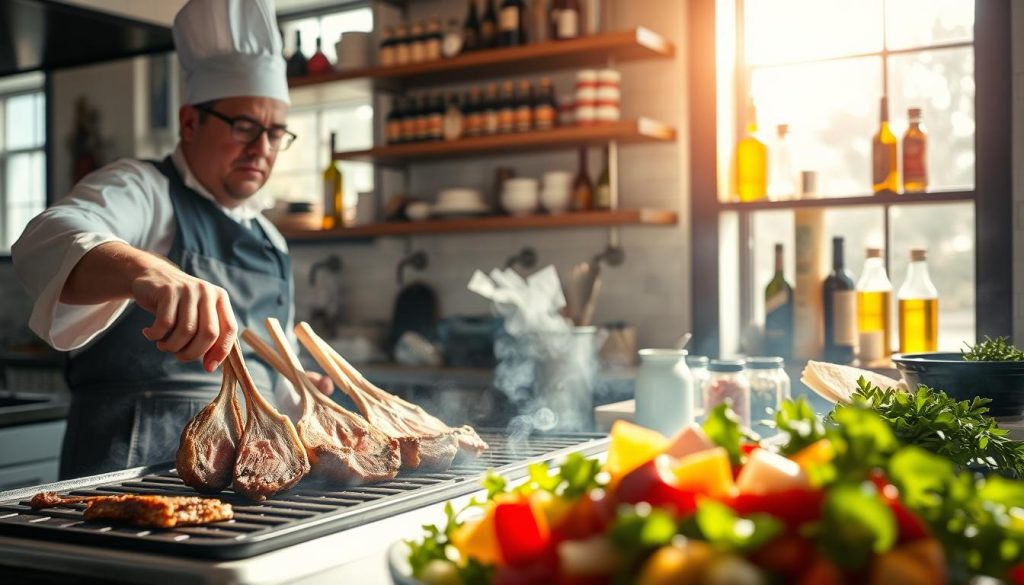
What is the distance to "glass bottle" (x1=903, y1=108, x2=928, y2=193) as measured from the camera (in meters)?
3.33

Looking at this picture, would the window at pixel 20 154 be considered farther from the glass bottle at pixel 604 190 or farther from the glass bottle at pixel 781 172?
the glass bottle at pixel 781 172

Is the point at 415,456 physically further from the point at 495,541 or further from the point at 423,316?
the point at 423,316

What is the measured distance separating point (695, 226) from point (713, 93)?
1.59 ft

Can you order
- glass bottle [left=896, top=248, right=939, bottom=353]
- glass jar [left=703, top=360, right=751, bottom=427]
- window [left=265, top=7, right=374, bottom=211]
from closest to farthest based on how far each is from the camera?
glass jar [left=703, top=360, right=751, bottom=427], glass bottle [left=896, top=248, right=939, bottom=353], window [left=265, top=7, right=374, bottom=211]

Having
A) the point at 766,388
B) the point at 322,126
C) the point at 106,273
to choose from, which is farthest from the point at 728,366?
the point at 322,126

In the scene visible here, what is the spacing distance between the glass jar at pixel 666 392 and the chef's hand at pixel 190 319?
0.78 metres

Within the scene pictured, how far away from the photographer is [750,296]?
3.92 metres

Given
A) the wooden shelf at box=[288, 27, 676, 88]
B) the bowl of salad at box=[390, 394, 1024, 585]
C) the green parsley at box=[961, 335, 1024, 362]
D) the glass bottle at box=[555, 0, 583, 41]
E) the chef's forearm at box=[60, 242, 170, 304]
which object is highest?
the glass bottle at box=[555, 0, 583, 41]

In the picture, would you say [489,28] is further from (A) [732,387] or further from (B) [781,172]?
(A) [732,387]

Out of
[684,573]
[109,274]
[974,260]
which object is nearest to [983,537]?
[684,573]

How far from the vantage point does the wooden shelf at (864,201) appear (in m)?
3.33

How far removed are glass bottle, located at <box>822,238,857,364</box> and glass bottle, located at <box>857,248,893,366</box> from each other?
37 mm

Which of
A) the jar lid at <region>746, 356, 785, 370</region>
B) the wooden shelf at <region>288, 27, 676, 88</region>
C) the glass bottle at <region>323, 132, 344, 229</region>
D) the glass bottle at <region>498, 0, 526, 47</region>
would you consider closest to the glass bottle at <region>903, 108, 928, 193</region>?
the wooden shelf at <region>288, 27, 676, 88</region>

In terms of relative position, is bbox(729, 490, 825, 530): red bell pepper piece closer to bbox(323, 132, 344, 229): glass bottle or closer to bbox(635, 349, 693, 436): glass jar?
bbox(635, 349, 693, 436): glass jar
